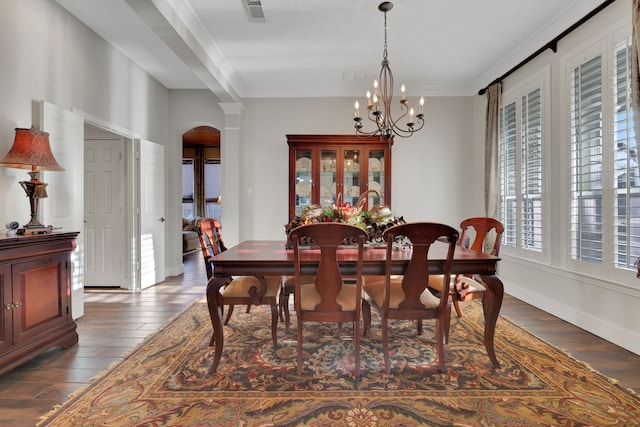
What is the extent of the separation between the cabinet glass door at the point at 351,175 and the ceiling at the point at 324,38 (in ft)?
3.44

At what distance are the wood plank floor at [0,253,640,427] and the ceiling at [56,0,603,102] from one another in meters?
2.56

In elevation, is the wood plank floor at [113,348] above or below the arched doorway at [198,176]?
below

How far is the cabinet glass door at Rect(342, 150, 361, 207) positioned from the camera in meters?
4.66

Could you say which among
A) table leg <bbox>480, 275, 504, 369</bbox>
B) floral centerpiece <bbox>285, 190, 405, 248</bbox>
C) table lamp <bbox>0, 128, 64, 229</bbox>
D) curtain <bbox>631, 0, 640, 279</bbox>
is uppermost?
curtain <bbox>631, 0, 640, 279</bbox>

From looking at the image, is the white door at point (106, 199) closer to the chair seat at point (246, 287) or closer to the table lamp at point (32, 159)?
the table lamp at point (32, 159)

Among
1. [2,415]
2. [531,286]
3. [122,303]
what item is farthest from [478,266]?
[122,303]

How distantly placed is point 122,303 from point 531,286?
14.6 feet

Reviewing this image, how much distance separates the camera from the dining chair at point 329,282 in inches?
74.0

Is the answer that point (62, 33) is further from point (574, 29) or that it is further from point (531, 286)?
point (531, 286)

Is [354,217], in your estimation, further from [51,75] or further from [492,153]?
[51,75]

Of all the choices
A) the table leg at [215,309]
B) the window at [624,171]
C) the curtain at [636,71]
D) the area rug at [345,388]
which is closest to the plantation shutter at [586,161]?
the window at [624,171]

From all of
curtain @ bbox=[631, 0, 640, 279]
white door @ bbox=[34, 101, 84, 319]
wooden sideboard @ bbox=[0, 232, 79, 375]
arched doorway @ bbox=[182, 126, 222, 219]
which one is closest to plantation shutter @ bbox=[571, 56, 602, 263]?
curtain @ bbox=[631, 0, 640, 279]

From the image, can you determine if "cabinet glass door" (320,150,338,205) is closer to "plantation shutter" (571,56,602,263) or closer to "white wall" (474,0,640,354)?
"white wall" (474,0,640,354)

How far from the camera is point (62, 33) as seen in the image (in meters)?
3.10
